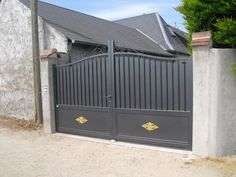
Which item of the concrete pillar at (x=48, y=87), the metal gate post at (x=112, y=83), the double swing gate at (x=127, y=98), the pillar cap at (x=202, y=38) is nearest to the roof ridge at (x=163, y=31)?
the concrete pillar at (x=48, y=87)

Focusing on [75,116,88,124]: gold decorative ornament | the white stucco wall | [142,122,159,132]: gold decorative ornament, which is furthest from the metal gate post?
the white stucco wall

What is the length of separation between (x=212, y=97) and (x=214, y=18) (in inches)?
66.8

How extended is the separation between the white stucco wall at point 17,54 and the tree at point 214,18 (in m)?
5.26

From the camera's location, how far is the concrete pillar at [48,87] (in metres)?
9.51

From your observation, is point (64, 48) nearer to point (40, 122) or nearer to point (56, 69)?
point (56, 69)

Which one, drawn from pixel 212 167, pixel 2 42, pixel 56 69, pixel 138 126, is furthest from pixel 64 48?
pixel 212 167

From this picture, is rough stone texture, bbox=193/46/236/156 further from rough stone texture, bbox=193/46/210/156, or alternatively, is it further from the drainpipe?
the drainpipe

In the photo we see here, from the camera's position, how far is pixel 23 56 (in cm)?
1200

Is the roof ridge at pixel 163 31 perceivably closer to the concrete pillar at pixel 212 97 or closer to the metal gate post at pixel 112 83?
the metal gate post at pixel 112 83

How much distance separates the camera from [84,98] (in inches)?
354

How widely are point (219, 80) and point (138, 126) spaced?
2.31m

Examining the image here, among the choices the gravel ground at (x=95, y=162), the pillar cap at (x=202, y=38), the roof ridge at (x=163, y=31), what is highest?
the roof ridge at (x=163, y=31)

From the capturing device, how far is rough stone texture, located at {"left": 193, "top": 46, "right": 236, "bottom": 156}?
6680 millimetres

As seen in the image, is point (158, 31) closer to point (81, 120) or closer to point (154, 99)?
point (81, 120)
